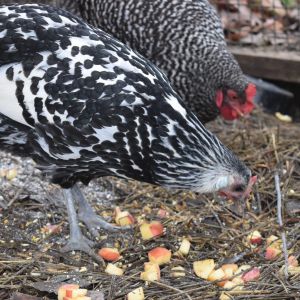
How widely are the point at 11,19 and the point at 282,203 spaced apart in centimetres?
170

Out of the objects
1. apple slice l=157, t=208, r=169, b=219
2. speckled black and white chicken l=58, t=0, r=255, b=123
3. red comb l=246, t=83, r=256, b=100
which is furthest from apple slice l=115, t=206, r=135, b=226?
red comb l=246, t=83, r=256, b=100

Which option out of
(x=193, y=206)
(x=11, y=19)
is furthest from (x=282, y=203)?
(x=11, y=19)

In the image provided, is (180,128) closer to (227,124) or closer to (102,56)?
(102,56)

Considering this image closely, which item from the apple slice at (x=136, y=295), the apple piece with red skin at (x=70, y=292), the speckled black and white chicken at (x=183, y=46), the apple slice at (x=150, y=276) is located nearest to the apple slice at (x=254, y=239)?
the apple slice at (x=150, y=276)

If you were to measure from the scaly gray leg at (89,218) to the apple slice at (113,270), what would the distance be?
1.28 feet

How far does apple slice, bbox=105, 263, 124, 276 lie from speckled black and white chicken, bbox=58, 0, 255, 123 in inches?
59.9

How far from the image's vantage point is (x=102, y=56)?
3082 millimetres

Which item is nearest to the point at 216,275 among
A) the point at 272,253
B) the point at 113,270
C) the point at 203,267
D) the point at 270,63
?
the point at 203,267

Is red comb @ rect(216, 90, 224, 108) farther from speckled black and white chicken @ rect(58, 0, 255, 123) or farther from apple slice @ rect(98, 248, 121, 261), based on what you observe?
apple slice @ rect(98, 248, 121, 261)

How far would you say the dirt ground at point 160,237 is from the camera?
3.01m

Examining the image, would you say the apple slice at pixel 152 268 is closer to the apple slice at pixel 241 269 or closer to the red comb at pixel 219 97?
the apple slice at pixel 241 269

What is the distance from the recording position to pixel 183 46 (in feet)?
14.2

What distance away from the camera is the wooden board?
516cm

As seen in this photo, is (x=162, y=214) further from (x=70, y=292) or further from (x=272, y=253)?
(x=70, y=292)
